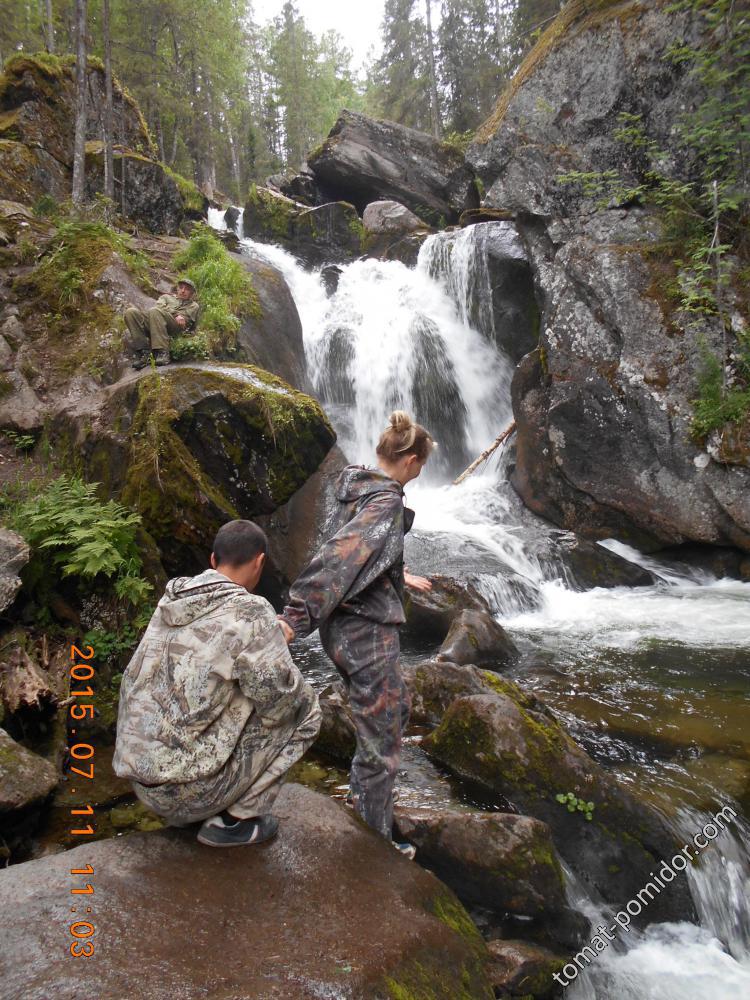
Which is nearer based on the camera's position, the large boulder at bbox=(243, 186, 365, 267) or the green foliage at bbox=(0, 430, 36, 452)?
the green foliage at bbox=(0, 430, 36, 452)

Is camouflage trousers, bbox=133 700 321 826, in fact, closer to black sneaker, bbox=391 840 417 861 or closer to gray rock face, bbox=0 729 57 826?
black sneaker, bbox=391 840 417 861

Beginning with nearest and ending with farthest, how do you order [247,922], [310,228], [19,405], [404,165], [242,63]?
→ [247,922], [19,405], [310,228], [404,165], [242,63]

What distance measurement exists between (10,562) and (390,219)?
20.6 metres

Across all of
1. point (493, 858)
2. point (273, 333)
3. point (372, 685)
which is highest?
point (273, 333)

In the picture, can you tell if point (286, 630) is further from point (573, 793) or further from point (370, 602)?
point (573, 793)

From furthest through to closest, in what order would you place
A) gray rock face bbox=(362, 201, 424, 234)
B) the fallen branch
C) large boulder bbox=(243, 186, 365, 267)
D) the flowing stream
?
large boulder bbox=(243, 186, 365, 267) < gray rock face bbox=(362, 201, 424, 234) < the fallen branch < the flowing stream

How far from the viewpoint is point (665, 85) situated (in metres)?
11.4

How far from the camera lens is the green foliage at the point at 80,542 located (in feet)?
17.2

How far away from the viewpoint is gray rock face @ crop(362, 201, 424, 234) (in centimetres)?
2158

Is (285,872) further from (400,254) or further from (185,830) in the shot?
(400,254)

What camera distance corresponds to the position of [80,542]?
214 inches

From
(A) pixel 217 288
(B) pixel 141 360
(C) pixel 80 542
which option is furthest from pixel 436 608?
(A) pixel 217 288

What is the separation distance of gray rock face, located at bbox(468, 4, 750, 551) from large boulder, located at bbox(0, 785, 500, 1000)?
913cm

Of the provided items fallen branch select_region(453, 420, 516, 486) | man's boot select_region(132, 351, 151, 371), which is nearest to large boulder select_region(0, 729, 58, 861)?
man's boot select_region(132, 351, 151, 371)
